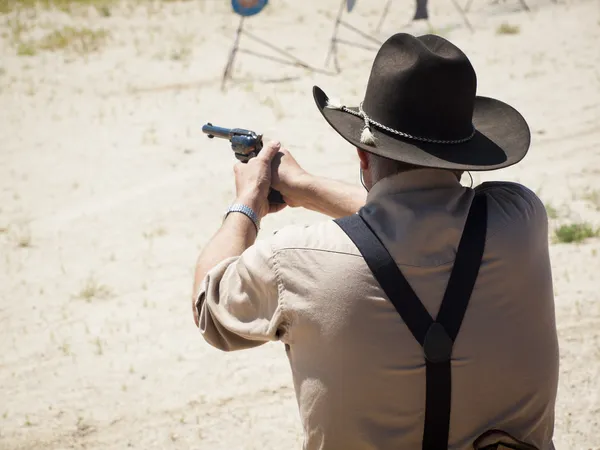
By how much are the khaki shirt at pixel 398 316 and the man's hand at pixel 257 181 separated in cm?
48

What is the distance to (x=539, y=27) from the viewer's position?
10664mm

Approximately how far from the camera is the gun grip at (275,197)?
2578mm

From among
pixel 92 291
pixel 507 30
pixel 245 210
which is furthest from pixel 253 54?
pixel 245 210

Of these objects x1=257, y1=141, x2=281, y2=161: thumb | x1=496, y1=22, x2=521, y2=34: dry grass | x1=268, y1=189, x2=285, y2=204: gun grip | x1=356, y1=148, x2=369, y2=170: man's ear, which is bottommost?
x1=496, y1=22, x2=521, y2=34: dry grass

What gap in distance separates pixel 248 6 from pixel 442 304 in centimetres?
867

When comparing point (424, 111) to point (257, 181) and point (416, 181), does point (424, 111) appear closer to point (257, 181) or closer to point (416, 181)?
point (416, 181)

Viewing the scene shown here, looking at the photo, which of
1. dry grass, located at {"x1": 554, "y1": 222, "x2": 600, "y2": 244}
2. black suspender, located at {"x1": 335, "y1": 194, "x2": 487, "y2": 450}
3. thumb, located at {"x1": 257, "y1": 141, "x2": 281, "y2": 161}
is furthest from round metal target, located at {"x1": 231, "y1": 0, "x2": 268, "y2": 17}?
black suspender, located at {"x1": 335, "y1": 194, "x2": 487, "y2": 450}

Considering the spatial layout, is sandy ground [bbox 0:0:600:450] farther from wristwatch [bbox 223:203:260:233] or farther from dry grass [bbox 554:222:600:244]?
wristwatch [bbox 223:203:260:233]

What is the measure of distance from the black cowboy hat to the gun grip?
682 millimetres

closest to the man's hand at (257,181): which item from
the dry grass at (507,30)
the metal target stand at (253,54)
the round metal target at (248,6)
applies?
the metal target stand at (253,54)

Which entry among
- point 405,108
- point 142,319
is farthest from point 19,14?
point 405,108

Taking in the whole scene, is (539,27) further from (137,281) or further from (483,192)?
(483,192)

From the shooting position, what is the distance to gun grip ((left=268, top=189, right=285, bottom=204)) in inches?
102

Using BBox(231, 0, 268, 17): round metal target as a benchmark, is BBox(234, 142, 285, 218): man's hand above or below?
above
